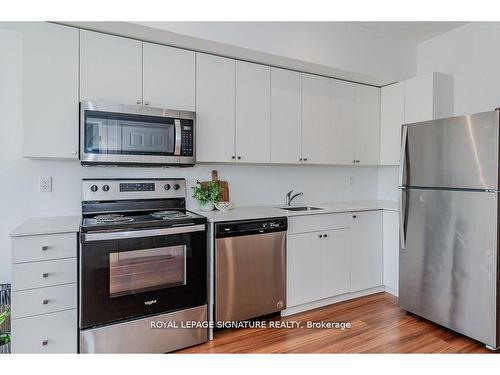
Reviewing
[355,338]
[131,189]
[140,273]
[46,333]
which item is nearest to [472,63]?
[355,338]

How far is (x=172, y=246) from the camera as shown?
2.20 metres

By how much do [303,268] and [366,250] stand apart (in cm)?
82

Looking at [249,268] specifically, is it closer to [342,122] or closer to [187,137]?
[187,137]

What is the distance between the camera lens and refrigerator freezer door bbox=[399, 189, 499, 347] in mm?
2199

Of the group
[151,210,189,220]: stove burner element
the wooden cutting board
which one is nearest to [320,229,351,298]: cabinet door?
the wooden cutting board

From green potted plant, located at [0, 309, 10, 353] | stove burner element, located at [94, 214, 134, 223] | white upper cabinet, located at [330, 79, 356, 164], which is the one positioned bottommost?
green potted plant, located at [0, 309, 10, 353]

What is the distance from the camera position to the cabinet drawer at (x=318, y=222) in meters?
2.76

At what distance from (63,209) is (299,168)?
2301 mm

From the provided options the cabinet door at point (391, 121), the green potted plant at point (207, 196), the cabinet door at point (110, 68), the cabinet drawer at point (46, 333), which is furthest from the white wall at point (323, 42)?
the cabinet drawer at point (46, 333)

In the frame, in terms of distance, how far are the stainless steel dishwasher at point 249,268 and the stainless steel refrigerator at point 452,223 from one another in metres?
1.14

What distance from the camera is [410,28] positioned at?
3.21 metres

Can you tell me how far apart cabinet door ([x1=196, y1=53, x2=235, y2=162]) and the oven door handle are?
0.65 m

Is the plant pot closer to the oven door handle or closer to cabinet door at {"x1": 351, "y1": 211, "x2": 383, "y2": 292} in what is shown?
the oven door handle

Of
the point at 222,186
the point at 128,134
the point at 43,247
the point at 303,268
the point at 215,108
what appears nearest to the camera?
the point at 43,247
